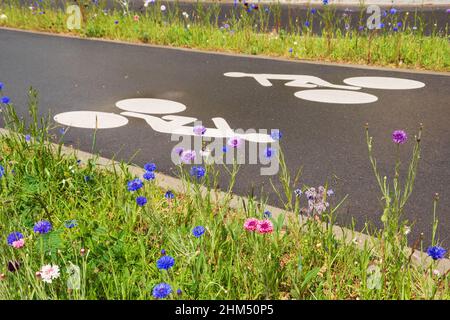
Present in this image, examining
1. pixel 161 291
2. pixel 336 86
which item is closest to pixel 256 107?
pixel 336 86

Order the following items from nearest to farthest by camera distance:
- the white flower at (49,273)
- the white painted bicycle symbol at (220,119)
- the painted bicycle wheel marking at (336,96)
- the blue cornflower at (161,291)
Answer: the blue cornflower at (161,291) → the white flower at (49,273) → the white painted bicycle symbol at (220,119) → the painted bicycle wheel marking at (336,96)

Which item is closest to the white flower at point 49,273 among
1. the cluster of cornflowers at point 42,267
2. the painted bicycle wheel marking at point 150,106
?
the cluster of cornflowers at point 42,267

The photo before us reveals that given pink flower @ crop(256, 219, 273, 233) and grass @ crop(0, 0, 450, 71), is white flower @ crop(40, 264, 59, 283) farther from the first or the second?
grass @ crop(0, 0, 450, 71)

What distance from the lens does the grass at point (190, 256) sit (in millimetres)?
2504

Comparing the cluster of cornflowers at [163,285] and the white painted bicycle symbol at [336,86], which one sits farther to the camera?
the white painted bicycle symbol at [336,86]

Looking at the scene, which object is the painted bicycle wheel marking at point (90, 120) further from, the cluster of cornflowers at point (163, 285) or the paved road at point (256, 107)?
the cluster of cornflowers at point (163, 285)

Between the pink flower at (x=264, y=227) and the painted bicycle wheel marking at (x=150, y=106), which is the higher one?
the pink flower at (x=264, y=227)

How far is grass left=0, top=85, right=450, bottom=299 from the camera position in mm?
2504

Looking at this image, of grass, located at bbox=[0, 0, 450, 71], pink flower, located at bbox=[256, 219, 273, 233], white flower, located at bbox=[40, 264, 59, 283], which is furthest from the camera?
grass, located at bbox=[0, 0, 450, 71]

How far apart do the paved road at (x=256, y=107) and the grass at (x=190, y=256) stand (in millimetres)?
479

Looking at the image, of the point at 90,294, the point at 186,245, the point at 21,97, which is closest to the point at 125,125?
the point at 21,97

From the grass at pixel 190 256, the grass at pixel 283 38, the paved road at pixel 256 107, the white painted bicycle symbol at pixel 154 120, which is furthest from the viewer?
the grass at pixel 283 38

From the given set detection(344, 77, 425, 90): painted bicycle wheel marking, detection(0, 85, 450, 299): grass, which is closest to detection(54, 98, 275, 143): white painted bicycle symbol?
detection(0, 85, 450, 299): grass

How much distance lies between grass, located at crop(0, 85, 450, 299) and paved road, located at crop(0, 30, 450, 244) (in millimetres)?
479
